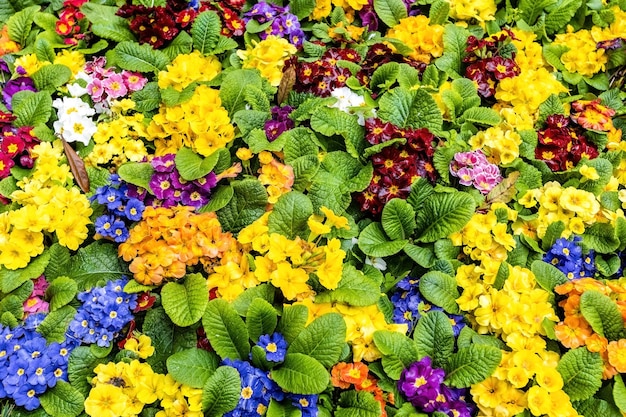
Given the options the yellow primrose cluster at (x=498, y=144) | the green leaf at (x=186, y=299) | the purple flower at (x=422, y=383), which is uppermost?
the yellow primrose cluster at (x=498, y=144)

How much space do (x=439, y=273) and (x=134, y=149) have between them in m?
1.64

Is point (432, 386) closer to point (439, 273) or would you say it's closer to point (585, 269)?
point (439, 273)

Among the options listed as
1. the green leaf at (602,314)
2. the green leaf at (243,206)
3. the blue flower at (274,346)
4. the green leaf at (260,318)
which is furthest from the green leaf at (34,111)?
the green leaf at (602,314)

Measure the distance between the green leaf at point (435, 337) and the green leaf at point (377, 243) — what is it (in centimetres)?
35

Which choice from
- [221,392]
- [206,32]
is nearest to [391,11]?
[206,32]

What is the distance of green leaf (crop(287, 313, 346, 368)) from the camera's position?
2.28 meters

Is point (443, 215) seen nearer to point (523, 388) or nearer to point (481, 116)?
point (481, 116)

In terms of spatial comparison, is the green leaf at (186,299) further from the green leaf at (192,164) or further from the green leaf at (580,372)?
the green leaf at (580,372)

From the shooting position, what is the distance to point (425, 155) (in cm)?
292

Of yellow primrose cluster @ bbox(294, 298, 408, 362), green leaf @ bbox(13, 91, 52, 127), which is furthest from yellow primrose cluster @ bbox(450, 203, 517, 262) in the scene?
green leaf @ bbox(13, 91, 52, 127)

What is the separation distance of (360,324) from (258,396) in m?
0.50

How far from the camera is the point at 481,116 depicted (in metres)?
3.10

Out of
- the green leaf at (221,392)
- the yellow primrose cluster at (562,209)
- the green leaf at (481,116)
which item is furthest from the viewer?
the green leaf at (481,116)

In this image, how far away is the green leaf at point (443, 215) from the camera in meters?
2.68
